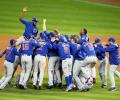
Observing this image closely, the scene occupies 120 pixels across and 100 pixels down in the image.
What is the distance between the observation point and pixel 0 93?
55.0ft

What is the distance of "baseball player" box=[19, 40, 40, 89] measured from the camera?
1753 cm

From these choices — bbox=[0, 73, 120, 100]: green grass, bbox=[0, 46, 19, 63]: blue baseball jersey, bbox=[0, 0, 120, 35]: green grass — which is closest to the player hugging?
bbox=[0, 46, 19, 63]: blue baseball jersey

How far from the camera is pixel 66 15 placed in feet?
101

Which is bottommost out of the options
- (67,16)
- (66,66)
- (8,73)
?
(8,73)

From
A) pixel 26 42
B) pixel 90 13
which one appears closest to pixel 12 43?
pixel 26 42

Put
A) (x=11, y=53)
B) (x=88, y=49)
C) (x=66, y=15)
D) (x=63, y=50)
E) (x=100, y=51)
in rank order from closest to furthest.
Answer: (x=88, y=49) → (x=11, y=53) → (x=63, y=50) → (x=100, y=51) → (x=66, y=15)

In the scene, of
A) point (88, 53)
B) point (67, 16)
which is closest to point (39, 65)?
point (88, 53)

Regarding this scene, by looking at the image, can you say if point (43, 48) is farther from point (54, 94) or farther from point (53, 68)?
point (54, 94)

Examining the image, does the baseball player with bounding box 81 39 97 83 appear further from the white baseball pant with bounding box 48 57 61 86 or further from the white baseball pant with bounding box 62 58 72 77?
the white baseball pant with bounding box 48 57 61 86

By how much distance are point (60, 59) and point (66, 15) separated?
43.2ft

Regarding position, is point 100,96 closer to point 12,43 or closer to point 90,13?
point 12,43

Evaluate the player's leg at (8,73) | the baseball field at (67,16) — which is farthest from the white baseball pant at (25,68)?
the baseball field at (67,16)

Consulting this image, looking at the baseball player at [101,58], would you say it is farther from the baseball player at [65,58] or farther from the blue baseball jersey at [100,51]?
the baseball player at [65,58]

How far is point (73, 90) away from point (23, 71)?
1.76m
